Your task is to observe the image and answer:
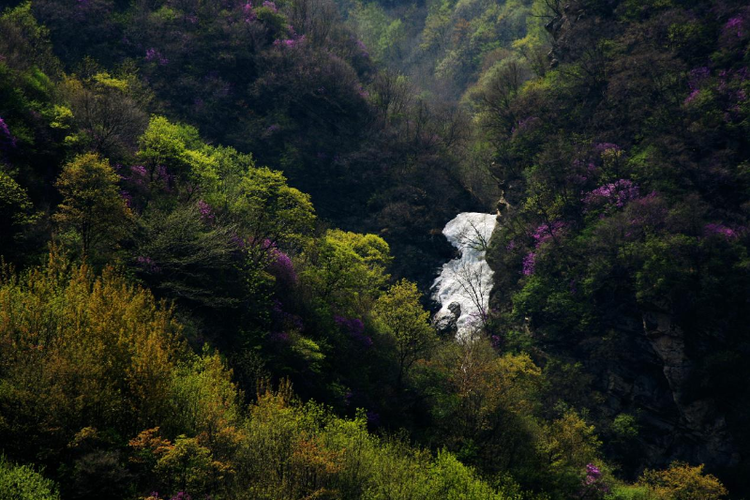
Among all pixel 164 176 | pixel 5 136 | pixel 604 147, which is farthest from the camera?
pixel 604 147

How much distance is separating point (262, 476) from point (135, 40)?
53.1 metres

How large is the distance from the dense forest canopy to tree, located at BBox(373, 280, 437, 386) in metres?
0.21

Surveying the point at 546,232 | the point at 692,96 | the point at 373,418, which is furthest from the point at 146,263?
the point at 692,96

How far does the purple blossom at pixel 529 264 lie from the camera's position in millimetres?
48312

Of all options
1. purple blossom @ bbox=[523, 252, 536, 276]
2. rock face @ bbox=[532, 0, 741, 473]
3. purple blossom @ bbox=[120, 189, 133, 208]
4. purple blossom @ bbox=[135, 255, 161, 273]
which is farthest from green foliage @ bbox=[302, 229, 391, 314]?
rock face @ bbox=[532, 0, 741, 473]

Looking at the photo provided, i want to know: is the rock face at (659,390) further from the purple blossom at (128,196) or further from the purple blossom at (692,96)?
the purple blossom at (128,196)

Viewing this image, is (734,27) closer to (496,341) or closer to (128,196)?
(496,341)

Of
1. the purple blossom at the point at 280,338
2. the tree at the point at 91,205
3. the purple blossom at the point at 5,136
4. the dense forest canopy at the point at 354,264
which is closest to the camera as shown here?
the dense forest canopy at the point at 354,264

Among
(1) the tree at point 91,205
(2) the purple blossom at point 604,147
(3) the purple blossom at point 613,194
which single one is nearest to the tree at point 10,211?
(1) the tree at point 91,205

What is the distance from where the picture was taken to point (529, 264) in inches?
1919

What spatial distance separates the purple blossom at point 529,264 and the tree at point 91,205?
32.4 m

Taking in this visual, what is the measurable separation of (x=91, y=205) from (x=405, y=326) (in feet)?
65.9

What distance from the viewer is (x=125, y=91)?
162 ft

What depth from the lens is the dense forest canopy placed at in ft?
67.5
